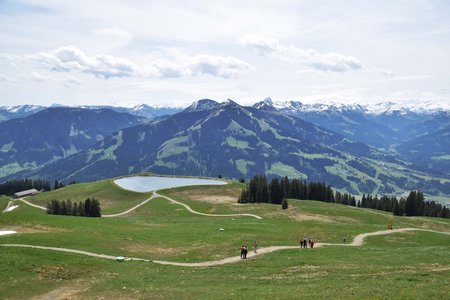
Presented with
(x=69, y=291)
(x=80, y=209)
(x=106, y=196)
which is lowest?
(x=80, y=209)

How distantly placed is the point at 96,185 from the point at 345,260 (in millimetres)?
157997

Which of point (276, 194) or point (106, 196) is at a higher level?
point (276, 194)

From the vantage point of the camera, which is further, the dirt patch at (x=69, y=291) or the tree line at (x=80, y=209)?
the tree line at (x=80, y=209)

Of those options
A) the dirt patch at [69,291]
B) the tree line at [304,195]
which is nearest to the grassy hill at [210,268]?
the dirt patch at [69,291]

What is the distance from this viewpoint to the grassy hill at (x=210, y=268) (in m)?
37.6

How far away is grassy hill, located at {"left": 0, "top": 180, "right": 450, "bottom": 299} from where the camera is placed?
37625mm

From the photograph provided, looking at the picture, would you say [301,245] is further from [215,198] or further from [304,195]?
[304,195]

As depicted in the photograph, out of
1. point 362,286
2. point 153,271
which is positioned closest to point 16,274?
point 153,271

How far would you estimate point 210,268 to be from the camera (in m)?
50.8

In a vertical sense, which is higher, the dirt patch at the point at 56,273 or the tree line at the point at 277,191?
the tree line at the point at 277,191

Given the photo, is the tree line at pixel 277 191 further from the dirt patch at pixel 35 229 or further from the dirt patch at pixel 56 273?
the dirt patch at pixel 56 273

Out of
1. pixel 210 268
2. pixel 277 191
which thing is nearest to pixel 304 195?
pixel 277 191

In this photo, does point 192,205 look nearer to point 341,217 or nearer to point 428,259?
point 341,217

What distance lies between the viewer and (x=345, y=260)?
175 feet
